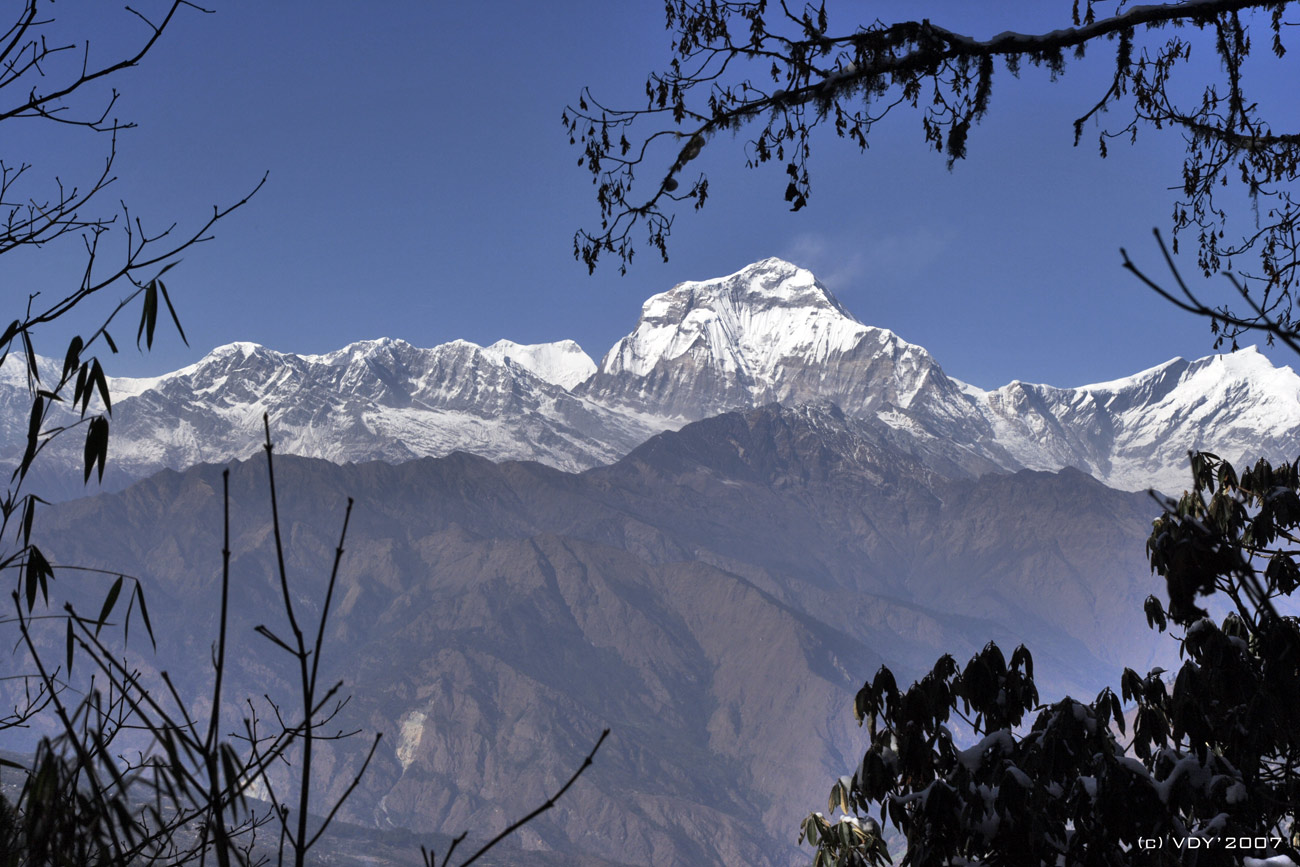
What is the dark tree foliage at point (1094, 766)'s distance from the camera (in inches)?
253

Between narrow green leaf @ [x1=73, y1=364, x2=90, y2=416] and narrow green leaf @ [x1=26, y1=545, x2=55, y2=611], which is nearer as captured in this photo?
narrow green leaf @ [x1=73, y1=364, x2=90, y2=416]

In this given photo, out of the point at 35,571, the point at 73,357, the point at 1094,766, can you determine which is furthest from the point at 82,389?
the point at 1094,766

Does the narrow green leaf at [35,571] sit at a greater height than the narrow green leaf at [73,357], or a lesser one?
lesser

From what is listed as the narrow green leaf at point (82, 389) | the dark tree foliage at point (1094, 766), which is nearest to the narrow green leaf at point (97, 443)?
the narrow green leaf at point (82, 389)

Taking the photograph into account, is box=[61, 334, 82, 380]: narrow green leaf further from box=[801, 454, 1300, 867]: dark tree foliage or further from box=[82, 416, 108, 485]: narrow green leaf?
box=[801, 454, 1300, 867]: dark tree foliage

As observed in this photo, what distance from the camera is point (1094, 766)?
6.67 m

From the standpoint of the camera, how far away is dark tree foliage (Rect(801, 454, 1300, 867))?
641 centimetres

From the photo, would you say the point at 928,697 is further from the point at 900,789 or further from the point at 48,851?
the point at 48,851

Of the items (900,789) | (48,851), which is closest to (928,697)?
(900,789)

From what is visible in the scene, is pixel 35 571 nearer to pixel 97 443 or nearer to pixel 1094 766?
pixel 97 443

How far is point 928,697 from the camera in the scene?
25.1 ft

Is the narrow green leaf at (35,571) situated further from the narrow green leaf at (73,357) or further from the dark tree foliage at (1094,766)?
the dark tree foliage at (1094,766)

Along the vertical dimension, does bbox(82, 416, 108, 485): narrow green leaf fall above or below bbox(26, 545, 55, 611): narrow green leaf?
above

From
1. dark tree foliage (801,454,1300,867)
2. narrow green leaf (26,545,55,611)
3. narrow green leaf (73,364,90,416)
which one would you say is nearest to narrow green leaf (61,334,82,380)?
narrow green leaf (73,364,90,416)
